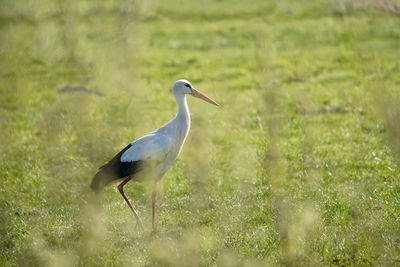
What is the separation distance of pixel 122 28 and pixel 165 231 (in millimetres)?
2411

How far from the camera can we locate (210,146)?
7039mm

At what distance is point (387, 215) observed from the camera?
4551 millimetres

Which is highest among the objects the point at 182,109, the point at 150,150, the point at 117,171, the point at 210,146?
the point at 182,109

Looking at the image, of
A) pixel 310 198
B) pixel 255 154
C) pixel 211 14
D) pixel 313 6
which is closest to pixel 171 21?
pixel 211 14

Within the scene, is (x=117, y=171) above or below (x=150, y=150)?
below

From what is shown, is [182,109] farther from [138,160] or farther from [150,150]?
[138,160]

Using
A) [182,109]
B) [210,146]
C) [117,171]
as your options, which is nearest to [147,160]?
[117,171]

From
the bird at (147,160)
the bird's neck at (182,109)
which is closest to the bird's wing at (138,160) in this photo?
the bird at (147,160)

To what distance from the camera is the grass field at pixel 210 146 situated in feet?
13.0

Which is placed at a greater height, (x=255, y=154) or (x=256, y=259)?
(x=256, y=259)

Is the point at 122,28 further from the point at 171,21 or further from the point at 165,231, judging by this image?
the point at 171,21

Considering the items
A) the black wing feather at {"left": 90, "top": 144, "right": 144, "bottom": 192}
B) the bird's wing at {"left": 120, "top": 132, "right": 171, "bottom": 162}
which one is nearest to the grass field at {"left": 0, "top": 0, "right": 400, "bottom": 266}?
the black wing feather at {"left": 90, "top": 144, "right": 144, "bottom": 192}

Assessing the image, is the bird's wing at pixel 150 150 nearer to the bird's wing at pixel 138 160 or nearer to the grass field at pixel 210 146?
the bird's wing at pixel 138 160

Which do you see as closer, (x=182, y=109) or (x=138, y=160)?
(x=138, y=160)
